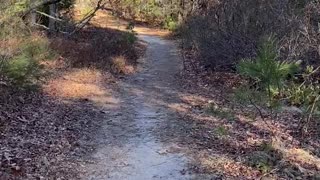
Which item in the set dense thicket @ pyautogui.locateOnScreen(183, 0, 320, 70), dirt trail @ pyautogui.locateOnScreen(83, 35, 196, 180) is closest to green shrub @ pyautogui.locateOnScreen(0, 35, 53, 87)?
dirt trail @ pyautogui.locateOnScreen(83, 35, 196, 180)

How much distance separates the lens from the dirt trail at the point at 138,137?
6352 mm

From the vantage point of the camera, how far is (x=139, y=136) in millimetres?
7973

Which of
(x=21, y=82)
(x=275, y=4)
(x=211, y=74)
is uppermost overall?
(x=275, y=4)

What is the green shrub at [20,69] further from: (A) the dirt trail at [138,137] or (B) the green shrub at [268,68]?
(B) the green shrub at [268,68]

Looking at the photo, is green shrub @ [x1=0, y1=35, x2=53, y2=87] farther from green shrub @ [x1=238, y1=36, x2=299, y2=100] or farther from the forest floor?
green shrub @ [x1=238, y1=36, x2=299, y2=100]

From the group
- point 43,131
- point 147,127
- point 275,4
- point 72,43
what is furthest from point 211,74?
point 43,131

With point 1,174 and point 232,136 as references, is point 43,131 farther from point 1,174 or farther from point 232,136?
point 232,136

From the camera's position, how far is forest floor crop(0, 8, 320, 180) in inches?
250

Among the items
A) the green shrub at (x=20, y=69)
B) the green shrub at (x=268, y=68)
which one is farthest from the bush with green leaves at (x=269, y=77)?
the green shrub at (x=20, y=69)

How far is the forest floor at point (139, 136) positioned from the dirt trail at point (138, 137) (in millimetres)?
15

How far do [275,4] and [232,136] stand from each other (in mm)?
4982

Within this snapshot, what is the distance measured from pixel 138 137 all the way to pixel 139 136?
0.06 meters

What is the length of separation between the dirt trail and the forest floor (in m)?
0.01

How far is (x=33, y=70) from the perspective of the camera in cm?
936
